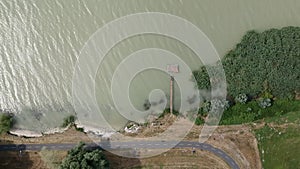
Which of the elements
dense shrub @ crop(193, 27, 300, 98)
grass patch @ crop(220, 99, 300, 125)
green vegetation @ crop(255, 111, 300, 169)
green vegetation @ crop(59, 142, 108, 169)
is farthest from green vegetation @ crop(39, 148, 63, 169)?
green vegetation @ crop(255, 111, 300, 169)

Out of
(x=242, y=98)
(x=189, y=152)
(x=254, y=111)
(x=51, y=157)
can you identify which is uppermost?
(x=242, y=98)

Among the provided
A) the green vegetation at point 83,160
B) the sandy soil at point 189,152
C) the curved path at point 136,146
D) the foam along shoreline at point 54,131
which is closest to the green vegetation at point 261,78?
the sandy soil at point 189,152

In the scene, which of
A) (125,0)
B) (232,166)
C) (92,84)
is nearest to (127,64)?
(92,84)

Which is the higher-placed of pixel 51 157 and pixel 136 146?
pixel 136 146

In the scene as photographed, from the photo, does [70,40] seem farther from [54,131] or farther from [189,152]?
[189,152]

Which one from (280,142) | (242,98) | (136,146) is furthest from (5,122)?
(280,142)

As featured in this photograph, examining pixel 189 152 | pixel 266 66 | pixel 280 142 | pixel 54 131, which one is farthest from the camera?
pixel 54 131
